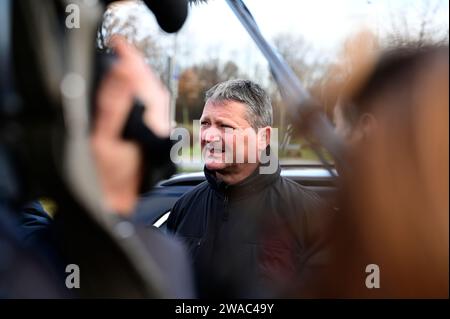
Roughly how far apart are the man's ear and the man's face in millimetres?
42

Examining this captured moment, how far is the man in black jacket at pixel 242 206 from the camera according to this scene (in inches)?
67.0

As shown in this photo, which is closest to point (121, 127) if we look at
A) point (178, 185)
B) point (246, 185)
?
point (246, 185)

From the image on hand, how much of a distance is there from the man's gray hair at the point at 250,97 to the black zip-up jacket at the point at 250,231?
0.71ft

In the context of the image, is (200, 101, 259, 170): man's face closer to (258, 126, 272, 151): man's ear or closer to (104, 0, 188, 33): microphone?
(258, 126, 272, 151): man's ear

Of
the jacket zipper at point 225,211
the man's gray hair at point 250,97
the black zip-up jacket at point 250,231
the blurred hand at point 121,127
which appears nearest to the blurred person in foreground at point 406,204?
the black zip-up jacket at point 250,231

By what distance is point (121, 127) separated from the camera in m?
0.94

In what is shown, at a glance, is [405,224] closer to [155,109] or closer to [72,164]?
[155,109]

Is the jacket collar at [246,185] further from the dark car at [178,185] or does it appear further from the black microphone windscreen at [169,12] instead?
the black microphone windscreen at [169,12]

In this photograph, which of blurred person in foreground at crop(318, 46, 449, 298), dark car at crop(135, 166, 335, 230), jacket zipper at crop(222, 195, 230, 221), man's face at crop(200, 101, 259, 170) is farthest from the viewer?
dark car at crop(135, 166, 335, 230)

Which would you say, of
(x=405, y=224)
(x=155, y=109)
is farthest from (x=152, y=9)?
(x=405, y=224)

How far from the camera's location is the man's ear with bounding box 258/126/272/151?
2.14 meters

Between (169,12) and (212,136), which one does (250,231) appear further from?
(169,12)

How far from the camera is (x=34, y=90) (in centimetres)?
81

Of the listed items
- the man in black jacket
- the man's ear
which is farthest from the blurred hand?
the man's ear
